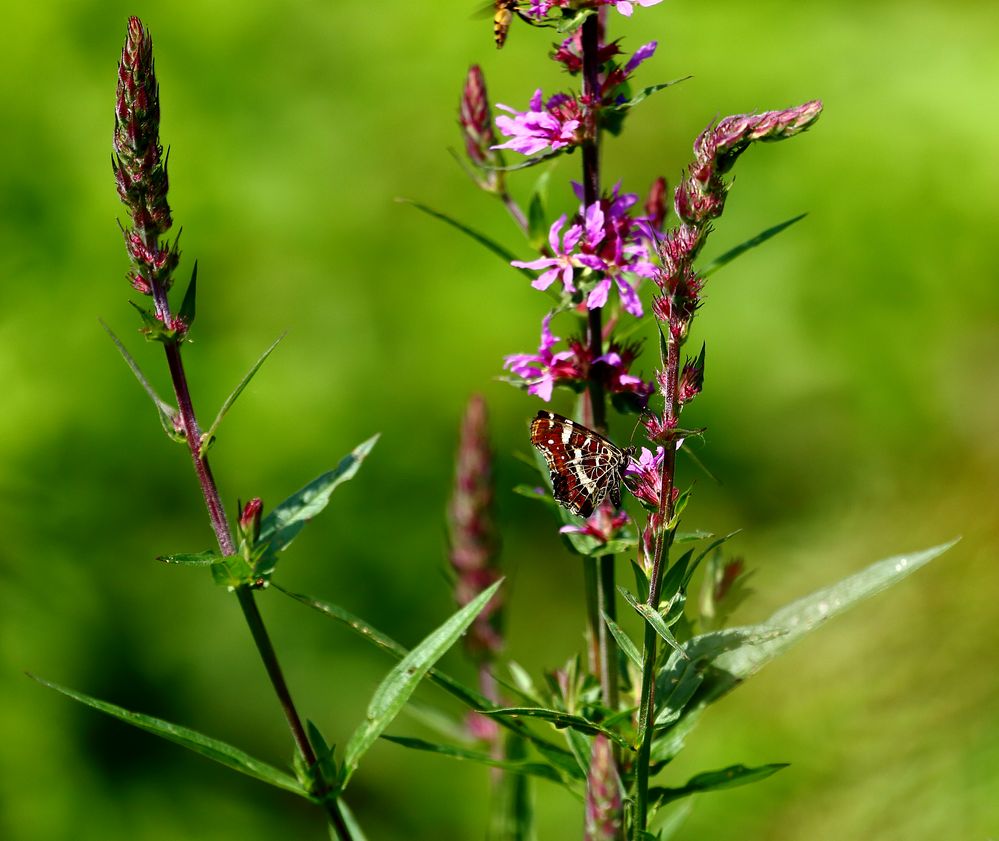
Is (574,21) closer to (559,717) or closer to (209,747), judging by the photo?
(559,717)

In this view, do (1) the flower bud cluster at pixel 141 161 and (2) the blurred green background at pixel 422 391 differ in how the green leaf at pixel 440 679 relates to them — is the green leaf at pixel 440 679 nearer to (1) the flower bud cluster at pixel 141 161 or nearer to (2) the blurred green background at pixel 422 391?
(1) the flower bud cluster at pixel 141 161

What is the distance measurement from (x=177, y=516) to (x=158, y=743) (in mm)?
561

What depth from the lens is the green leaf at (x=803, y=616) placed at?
3.50ft

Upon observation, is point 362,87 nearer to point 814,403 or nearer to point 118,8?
point 118,8

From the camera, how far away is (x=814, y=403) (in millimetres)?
3213

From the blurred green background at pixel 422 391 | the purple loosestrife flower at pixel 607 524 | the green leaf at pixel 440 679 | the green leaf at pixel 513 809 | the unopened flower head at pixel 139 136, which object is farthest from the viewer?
the blurred green background at pixel 422 391

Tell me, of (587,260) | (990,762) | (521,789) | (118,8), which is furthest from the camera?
(118,8)

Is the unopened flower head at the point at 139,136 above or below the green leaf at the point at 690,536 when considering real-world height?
above

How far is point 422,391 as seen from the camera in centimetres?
297

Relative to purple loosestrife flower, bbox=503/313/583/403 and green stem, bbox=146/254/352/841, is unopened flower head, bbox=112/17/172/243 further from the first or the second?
purple loosestrife flower, bbox=503/313/583/403

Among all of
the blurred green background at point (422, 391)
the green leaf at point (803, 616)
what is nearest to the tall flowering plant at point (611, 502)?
the green leaf at point (803, 616)

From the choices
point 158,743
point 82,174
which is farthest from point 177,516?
point 82,174

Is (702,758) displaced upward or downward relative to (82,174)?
downward

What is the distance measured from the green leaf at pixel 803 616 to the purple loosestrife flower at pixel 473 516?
50 centimetres
